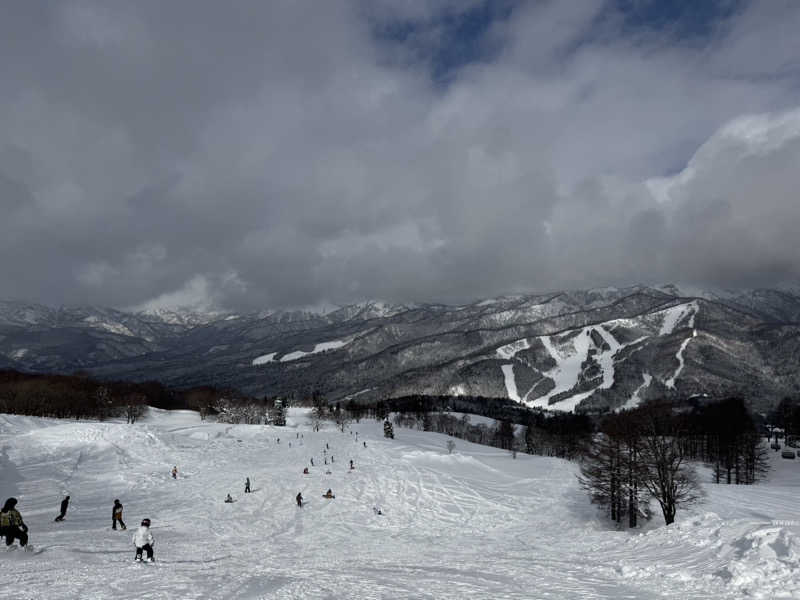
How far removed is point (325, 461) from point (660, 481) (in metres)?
46.8

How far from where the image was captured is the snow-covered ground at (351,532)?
16.3 metres

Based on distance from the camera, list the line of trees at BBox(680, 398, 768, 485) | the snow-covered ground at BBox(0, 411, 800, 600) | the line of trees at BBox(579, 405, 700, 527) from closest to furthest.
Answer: the snow-covered ground at BBox(0, 411, 800, 600) < the line of trees at BBox(579, 405, 700, 527) < the line of trees at BBox(680, 398, 768, 485)

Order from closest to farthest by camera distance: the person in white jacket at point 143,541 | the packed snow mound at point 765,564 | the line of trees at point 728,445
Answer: the packed snow mound at point 765,564
the person in white jacket at point 143,541
the line of trees at point 728,445

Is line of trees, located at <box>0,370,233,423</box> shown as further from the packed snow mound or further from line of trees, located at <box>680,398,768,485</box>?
the packed snow mound

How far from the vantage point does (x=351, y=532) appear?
35625 mm

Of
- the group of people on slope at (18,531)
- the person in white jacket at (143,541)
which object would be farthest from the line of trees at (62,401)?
the person in white jacket at (143,541)

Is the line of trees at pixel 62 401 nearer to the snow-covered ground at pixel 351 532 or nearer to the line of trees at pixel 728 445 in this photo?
the snow-covered ground at pixel 351 532

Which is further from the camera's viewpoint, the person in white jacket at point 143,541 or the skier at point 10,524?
the person in white jacket at point 143,541

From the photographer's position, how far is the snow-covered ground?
16344mm

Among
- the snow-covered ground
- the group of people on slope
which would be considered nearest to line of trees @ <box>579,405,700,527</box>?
the snow-covered ground

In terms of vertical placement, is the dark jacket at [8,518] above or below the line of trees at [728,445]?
above

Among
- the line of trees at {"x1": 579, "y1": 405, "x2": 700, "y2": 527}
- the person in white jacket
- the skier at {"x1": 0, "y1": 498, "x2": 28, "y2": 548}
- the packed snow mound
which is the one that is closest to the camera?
the packed snow mound

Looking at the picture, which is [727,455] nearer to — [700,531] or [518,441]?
[700,531]

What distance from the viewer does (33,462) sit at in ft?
180
